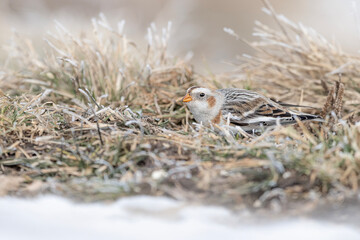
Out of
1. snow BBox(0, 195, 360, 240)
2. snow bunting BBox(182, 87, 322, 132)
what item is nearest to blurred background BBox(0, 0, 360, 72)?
snow bunting BBox(182, 87, 322, 132)

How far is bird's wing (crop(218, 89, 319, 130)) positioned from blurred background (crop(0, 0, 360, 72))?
357cm

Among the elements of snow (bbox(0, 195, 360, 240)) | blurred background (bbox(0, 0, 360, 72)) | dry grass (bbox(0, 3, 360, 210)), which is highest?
blurred background (bbox(0, 0, 360, 72))

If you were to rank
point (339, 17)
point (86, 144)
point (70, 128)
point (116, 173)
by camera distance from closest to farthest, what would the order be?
1. point (116, 173)
2. point (86, 144)
3. point (70, 128)
4. point (339, 17)

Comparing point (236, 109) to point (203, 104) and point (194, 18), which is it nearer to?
point (203, 104)

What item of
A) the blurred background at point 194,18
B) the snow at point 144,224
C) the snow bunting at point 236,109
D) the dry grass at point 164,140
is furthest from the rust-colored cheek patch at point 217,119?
the blurred background at point 194,18

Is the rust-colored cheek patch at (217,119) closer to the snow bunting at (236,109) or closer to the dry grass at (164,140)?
the snow bunting at (236,109)

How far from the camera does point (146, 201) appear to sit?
8.49ft

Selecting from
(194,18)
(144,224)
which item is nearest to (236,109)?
(144,224)

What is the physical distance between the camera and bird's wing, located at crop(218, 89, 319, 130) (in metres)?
4.13

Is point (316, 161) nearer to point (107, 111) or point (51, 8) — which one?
point (107, 111)

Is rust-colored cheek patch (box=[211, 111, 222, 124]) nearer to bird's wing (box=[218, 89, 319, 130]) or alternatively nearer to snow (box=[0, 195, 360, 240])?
bird's wing (box=[218, 89, 319, 130])

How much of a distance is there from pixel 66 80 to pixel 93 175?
7.28 feet

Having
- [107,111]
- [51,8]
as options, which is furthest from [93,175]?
[51,8]

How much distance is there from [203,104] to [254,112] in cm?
41
